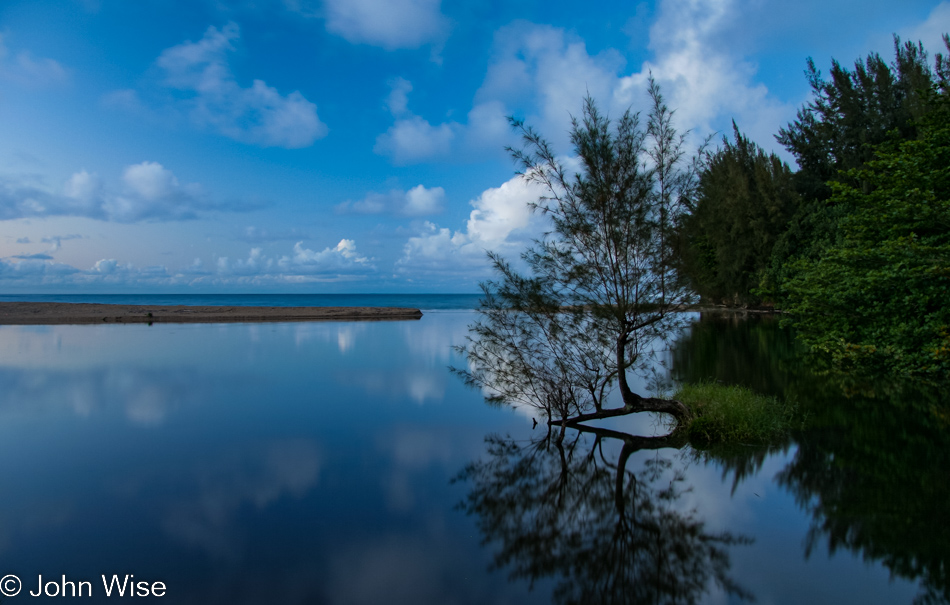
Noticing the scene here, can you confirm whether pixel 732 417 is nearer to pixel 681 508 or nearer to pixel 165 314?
pixel 681 508

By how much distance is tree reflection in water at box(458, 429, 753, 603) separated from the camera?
189 inches

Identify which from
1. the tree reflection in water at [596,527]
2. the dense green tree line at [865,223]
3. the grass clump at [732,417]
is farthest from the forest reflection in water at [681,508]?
the dense green tree line at [865,223]

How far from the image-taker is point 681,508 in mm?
6441

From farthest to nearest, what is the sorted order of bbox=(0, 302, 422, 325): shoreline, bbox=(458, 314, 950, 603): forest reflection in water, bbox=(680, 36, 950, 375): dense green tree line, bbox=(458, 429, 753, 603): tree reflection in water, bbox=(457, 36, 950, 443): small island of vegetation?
bbox=(0, 302, 422, 325): shoreline → bbox=(680, 36, 950, 375): dense green tree line → bbox=(457, 36, 950, 443): small island of vegetation → bbox=(458, 314, 950, 603): forest reflection in water → bbox=(458, 429, 753, 603): tree reflection in water

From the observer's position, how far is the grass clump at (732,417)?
29.2ft

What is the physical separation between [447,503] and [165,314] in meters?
38.9

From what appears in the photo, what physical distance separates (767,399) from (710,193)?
33605 mm

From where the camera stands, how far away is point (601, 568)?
5.02 metres

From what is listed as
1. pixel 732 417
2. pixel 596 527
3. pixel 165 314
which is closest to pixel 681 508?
pixel 596 527

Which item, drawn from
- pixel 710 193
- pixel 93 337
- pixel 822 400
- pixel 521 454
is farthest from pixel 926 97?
pixel 93 337

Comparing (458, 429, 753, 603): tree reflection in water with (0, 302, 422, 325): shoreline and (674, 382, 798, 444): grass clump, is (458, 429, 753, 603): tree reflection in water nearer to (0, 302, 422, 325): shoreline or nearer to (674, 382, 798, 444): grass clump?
(674, 382, 798, 444): grass clump

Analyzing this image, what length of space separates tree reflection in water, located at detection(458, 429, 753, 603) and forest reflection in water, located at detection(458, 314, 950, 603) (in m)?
0.02

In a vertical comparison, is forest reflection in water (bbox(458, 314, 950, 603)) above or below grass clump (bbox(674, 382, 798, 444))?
below

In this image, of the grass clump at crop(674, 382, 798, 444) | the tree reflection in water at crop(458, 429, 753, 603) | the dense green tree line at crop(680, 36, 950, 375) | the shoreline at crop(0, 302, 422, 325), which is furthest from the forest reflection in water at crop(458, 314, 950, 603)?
the shoreline at crop(0, 302, 422, 325)
